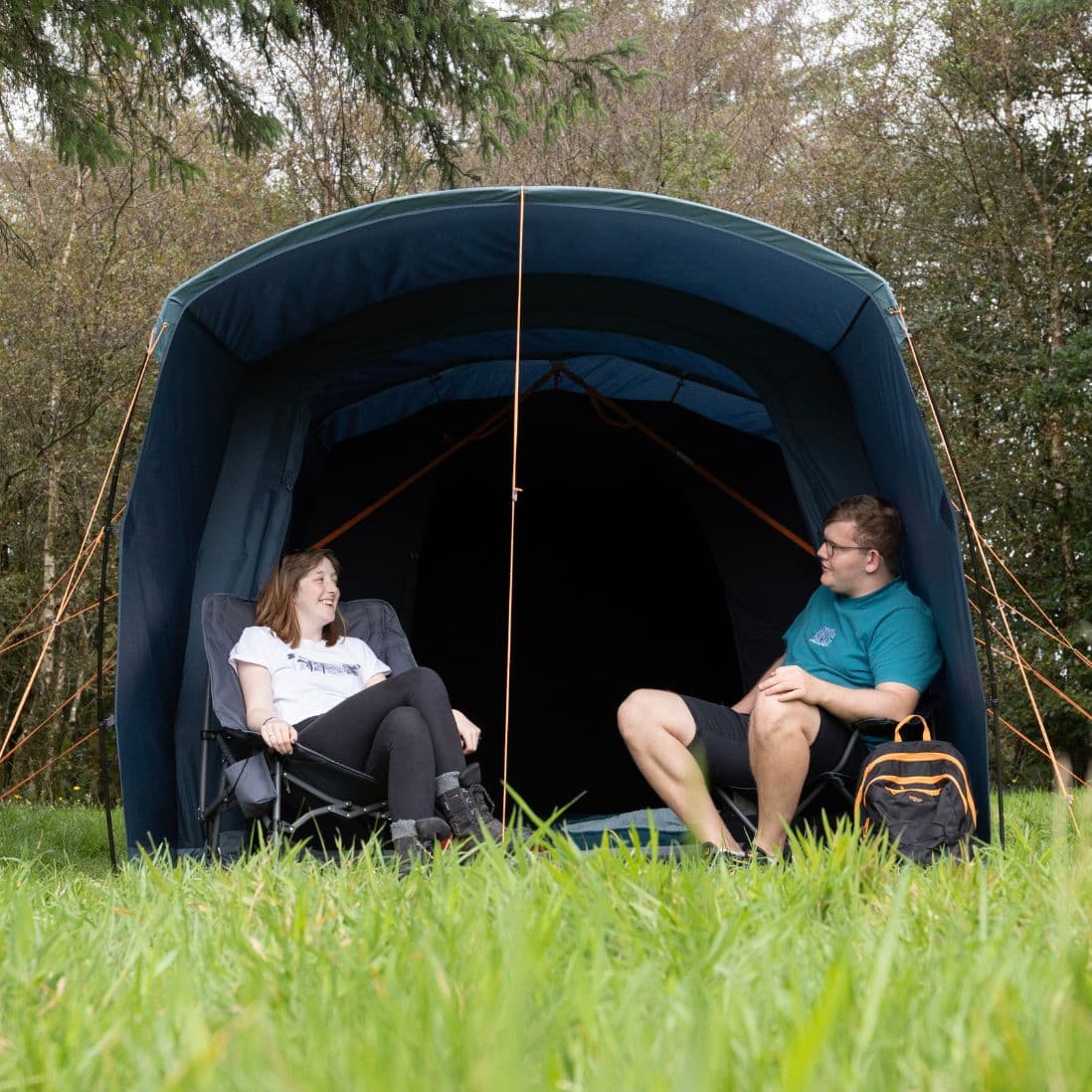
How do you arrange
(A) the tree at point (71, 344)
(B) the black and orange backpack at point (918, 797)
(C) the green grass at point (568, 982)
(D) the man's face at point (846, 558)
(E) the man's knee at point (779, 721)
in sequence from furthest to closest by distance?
(A) the tree at point (71, 344) → (D) the man's face at point (846, 558) → (E) the man's knee at point (779, 721) → (B) the black and orange backpack at point (918, 797) → (C) the green grass at point (568, 982)

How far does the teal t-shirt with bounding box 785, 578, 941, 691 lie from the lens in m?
3.00

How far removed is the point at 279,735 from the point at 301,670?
430 mm

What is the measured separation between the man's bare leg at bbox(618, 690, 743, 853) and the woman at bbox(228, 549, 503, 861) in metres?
0.37

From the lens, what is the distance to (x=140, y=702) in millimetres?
3234

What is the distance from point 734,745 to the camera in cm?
303

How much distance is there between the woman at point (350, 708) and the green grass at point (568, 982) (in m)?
1.25

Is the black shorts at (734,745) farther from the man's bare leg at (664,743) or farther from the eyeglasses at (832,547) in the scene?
the eyeglasses at (832,547)

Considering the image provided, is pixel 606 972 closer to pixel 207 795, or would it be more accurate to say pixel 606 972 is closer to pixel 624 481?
pixel 207 795

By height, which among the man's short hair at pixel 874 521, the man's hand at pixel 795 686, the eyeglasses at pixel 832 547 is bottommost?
the man's hand at pixel 795 686

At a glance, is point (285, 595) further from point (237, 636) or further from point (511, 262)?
point (511, 262)

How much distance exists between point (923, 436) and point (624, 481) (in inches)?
65.5

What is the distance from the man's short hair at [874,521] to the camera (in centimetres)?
313

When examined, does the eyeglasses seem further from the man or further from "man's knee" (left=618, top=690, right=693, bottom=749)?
"man's knee" (left=618, top=690, right=693, bottom=749)

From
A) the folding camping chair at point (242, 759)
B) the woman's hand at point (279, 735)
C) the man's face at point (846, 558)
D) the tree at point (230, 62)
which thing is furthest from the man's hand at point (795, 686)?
the tree at point (230, 62)
